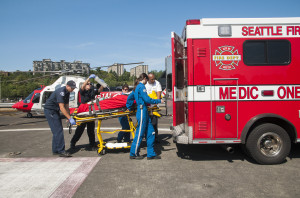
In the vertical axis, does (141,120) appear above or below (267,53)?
below

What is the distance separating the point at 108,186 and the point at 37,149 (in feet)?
11.9

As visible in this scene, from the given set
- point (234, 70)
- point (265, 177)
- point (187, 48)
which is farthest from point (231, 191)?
point (187, 48)

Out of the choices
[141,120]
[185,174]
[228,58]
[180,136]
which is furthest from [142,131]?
A: [228,58]

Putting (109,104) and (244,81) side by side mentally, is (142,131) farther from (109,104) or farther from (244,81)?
(244,81)

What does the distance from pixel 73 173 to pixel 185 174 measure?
7.23ft

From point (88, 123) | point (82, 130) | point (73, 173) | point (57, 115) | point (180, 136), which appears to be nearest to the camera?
point (73, 173)

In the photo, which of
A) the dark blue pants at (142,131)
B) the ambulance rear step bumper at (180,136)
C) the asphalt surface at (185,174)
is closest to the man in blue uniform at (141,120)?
the dark blue pants at (142,131)

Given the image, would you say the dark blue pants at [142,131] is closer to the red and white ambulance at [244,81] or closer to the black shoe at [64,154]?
the red and white ambulance at [244,81]

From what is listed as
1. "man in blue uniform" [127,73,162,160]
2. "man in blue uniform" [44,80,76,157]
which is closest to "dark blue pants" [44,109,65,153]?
"man in blue uniform" [44,80,76,157]

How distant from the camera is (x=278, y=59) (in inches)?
183

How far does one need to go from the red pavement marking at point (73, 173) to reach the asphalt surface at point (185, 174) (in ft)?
0.31

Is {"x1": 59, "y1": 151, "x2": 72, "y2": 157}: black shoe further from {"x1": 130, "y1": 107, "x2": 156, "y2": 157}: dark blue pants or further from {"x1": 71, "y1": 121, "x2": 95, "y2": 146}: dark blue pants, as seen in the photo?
{"x1": 130, "y1": 107, "x2": 156, "y2": 157}: dark blue pants

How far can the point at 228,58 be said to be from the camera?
4637mm

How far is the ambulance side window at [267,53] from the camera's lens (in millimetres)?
4621
